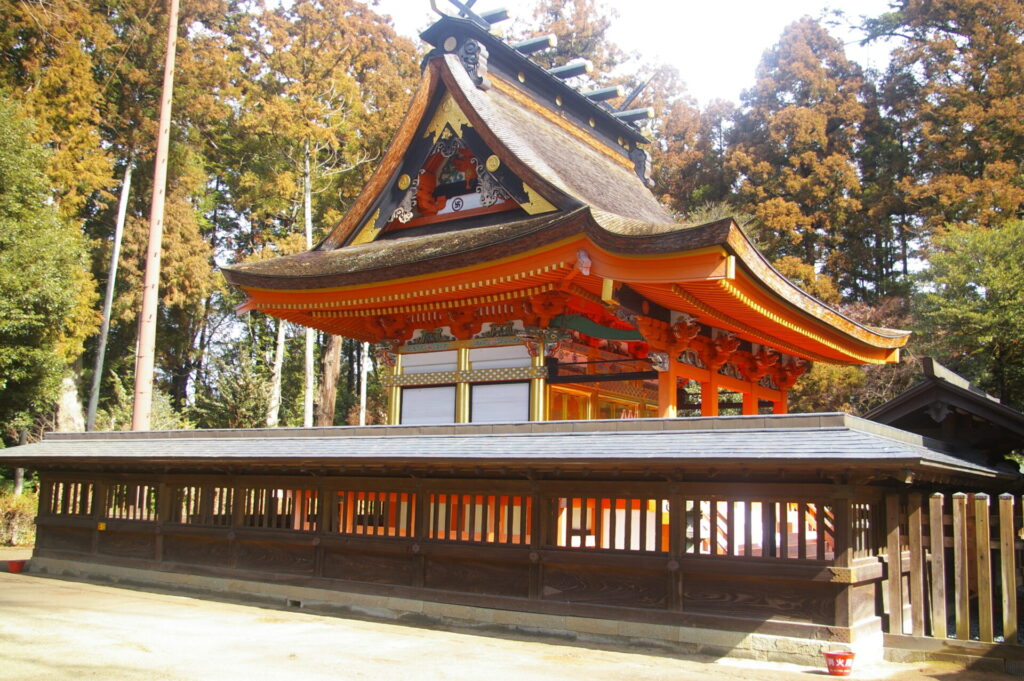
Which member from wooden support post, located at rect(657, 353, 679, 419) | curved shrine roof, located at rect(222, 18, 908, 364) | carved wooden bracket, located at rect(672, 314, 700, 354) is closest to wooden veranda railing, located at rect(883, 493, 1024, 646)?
curved shrine roof, located at rect(222, 18, 908, 364)

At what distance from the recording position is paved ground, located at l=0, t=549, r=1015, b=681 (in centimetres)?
736

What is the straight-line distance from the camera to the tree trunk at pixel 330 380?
101ft

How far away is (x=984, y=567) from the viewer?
7809 millimetres

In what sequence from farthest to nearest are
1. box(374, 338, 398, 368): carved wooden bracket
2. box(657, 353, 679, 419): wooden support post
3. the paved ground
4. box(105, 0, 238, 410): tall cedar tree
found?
box(105, 0, 238, 410): tall cedar tree → box(374, 338, 398, 368): carved wooden bracket → box(657, 353, 679, 419): wooden support post → the paved ground

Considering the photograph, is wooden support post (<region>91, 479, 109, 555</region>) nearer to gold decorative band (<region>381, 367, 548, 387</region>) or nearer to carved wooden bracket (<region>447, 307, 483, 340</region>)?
gold decorative band (<region>381, 367, 548, 387</region>)

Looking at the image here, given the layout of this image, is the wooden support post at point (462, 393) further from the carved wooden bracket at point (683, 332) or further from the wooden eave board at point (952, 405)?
the wooden eave board at point (952, 405)

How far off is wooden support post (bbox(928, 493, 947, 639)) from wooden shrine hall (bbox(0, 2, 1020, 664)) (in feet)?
1.36

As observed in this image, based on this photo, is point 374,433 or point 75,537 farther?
point 75,537

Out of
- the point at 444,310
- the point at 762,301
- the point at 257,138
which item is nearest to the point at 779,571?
the point at 762,301

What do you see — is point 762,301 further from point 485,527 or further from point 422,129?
point 422,129

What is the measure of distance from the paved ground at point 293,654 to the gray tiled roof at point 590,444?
1.91 m

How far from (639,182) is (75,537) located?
1337 centimetres

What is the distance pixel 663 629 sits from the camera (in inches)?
343

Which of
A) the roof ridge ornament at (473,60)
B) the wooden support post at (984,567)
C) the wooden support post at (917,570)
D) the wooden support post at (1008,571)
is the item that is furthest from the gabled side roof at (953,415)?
the roof ridge ornament at (473,60)
